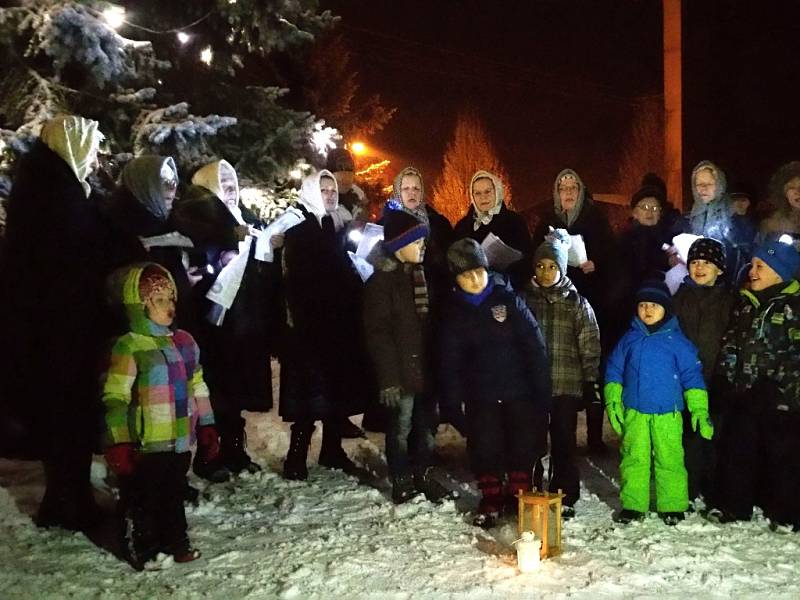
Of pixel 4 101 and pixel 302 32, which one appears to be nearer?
pixel 4 101

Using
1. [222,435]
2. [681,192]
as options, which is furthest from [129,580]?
[681,192]

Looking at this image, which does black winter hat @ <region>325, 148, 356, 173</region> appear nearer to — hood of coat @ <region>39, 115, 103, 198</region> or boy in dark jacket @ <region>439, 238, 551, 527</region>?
boy in dark jacket @ <region>439, 238, 551, 527</region>

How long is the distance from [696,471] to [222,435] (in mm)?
3808

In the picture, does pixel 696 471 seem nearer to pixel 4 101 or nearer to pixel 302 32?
pixel 302 32

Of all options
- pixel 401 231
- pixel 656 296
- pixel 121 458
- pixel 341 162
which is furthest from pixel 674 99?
pixel 121 458

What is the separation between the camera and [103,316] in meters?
5.33

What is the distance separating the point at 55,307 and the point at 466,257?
8.93ft

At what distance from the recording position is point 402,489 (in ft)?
19.1

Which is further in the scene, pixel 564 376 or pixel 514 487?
pixel 564 376

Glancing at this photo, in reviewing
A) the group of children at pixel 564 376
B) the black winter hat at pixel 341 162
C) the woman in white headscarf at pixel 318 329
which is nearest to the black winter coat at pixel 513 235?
the group of children at pixel 564 376

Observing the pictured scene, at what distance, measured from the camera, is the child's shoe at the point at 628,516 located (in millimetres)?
5379

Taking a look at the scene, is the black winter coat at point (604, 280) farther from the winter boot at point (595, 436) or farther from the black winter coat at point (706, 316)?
the black winter coat at point (706, 316)

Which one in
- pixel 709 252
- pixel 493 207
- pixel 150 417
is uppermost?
pixel 493 207

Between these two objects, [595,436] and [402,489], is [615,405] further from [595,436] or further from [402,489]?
[595,436]
